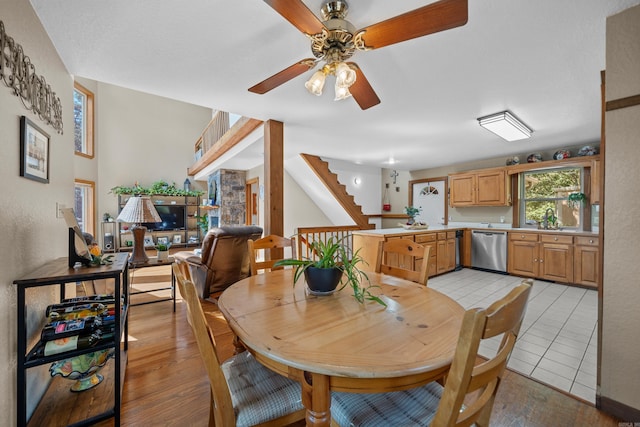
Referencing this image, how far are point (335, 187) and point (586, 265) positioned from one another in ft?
13.8

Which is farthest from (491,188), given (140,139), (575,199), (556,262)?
(140,139)

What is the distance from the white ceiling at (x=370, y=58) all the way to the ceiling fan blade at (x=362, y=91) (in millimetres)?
289

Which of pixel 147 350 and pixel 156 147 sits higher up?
pixel 156 147

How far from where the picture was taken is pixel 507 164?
4.98 m

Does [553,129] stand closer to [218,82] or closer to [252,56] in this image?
[252,56]

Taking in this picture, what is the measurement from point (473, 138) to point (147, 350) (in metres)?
4.71

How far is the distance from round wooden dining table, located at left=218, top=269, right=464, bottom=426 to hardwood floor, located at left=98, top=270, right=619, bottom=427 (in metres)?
0.83

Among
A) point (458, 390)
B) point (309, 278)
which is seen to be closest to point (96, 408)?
point (309, 278)

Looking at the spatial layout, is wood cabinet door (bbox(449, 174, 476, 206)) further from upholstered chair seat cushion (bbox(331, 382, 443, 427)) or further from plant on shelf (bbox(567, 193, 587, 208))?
upholstered chair seat cushion (bbox(331, 382, 443, 427))

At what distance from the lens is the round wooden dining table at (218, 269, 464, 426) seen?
0.79 m

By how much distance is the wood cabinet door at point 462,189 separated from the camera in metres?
5.24

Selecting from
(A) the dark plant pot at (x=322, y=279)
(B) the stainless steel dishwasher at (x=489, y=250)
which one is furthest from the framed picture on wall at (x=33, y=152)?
(B) the stainless steel dishwasher at (x=489, y=250)

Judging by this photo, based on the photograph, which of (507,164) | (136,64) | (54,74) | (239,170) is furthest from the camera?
(239,170)

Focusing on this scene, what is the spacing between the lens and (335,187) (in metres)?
5.48
